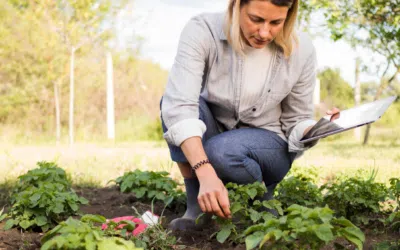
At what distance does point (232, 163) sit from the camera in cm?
278

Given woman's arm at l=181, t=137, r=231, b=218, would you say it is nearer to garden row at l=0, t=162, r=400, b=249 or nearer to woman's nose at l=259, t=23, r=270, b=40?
garden row at l=0, t=162, r=400, b=249

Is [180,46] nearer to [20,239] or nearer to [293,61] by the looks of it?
[293,61]

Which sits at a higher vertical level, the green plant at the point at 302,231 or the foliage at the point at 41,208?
the green plant at the point at 302,231

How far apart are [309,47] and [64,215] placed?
161cm

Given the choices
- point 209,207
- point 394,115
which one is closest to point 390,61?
point 394,115

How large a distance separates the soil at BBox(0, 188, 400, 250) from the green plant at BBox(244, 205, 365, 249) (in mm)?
518

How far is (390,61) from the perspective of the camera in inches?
395

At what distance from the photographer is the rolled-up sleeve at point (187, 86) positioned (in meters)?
2.38

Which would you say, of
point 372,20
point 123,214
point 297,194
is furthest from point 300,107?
point 372,20

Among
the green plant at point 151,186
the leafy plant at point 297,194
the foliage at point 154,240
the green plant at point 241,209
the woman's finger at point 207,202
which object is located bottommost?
the green plant at point 151,186

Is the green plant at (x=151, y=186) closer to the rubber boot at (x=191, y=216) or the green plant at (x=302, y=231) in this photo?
the rubber boot at (x=191, y=216)

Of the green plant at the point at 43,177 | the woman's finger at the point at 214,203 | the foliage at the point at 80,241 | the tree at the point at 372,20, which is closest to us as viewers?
the foliage at the point at 80,241

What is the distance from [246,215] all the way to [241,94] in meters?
0.67

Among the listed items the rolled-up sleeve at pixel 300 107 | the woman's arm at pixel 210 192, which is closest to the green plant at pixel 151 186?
the rolled-up sleeve at pixel 300 107
